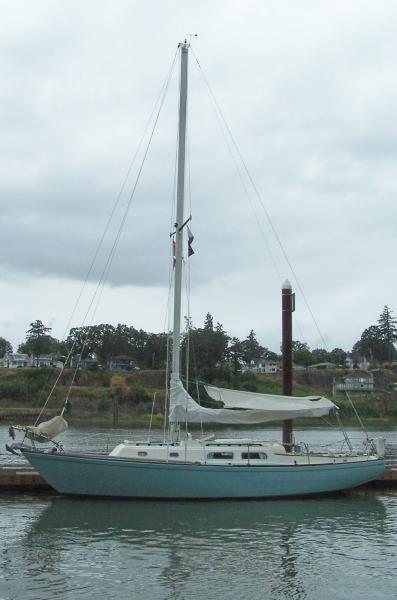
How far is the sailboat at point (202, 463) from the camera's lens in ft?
83.3

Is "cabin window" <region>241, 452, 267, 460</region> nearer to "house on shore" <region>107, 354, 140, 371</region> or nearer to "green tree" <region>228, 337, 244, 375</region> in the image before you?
"green tree" <region>228, 337, 244, 375</region>

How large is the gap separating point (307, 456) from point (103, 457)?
7766 millimetres

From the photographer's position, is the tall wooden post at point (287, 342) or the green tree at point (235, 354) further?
the green tree at point (235, 354)

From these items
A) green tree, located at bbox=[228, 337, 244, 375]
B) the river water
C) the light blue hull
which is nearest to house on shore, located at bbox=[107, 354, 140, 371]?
green tree, located at bbox=[228, 337, 244, 375]

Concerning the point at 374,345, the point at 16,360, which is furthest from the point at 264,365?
the point at 16,360

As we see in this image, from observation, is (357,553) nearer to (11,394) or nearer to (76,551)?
(76,551)

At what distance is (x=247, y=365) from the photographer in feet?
565

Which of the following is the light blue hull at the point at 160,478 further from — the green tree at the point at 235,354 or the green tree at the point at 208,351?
the green tree at the point at 235,354

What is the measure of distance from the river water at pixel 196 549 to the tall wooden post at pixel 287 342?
4.38 metres

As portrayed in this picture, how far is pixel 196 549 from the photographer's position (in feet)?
64.8

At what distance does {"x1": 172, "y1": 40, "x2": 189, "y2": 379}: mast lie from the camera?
27109 millimetres

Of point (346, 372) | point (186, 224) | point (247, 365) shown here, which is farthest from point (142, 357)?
point (186, 224)

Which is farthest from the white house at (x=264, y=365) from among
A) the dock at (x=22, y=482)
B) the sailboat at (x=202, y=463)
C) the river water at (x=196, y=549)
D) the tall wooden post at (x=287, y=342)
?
the river water at (x=196, y=549)

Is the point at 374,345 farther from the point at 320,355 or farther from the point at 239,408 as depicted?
the point at 239,408
